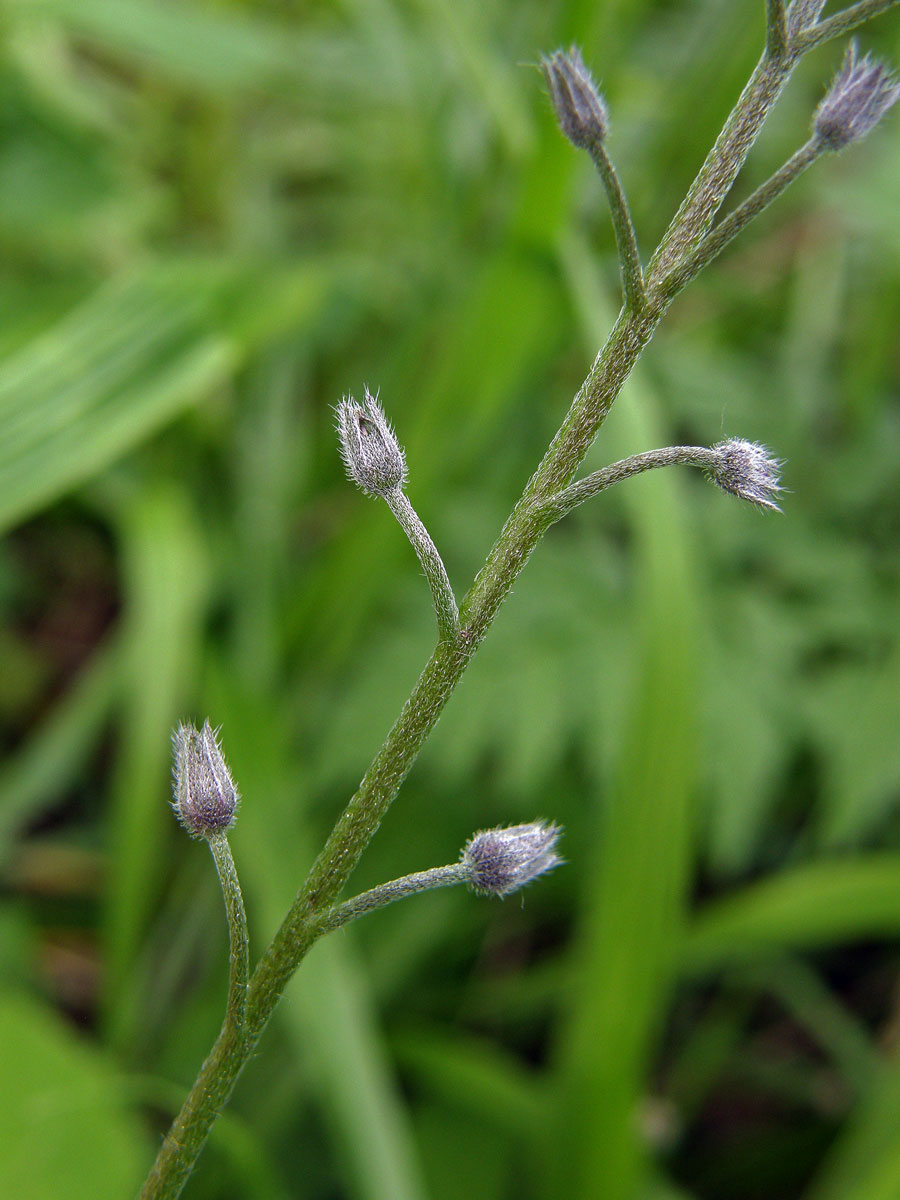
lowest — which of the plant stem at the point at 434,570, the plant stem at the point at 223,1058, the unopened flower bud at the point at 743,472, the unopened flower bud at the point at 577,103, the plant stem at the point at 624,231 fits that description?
the plant stem at the point at 223,1058

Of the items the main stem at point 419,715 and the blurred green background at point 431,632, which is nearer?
the main stem at point 419,715

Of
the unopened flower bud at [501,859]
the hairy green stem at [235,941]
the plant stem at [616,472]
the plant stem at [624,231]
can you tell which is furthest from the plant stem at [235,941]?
the plant stem at [624,231]

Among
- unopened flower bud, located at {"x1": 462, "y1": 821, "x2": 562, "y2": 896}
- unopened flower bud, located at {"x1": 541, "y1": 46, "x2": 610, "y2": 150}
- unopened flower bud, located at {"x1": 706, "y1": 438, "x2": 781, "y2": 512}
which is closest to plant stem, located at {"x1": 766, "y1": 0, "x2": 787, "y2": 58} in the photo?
unopened flower bud, located at {"x1": 541, "y1": 46, "x2": 610, "y2": 150}

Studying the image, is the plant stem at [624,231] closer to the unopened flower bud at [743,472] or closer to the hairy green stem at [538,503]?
the hairy green stem at [538,503]

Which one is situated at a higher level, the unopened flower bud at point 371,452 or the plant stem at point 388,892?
the unopened flower bud at point 371,452

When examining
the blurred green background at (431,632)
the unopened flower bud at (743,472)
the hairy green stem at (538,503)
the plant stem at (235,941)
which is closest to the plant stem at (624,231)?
the hairy green stem at (538,503)

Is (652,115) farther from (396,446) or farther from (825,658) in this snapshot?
(396,446)

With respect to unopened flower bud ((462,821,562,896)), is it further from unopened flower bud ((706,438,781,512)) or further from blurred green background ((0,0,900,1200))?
blurred green background ((0,0,900,1200))
